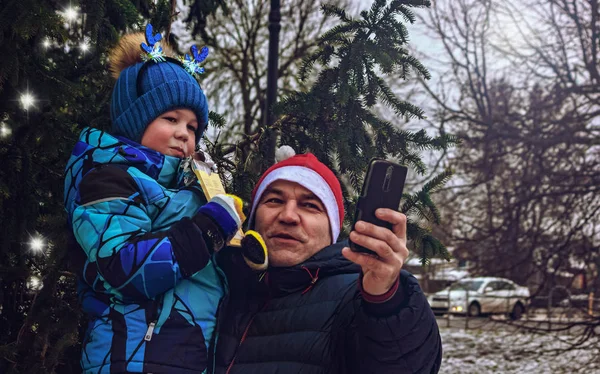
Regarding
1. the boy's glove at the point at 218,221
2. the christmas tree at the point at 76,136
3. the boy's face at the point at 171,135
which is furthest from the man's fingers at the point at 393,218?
the christmas tree at the point at 76,136

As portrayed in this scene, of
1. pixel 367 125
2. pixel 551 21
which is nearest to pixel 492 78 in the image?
pixel 551 21

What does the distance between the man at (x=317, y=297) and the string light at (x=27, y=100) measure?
1.40 m

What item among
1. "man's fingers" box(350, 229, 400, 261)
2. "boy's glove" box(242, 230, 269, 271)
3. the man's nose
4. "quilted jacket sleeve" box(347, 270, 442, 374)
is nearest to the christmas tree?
the man's nose

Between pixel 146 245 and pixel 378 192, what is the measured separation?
0.67m

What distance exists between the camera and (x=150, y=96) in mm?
1994

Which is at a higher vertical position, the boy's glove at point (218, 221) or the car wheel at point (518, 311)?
the boy's glove at point (218, 221)

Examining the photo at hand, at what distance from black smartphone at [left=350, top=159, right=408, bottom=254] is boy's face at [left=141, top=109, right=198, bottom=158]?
0.83 metres

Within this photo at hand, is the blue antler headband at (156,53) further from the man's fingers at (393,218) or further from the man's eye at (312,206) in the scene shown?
the man's fingers at (393,218)

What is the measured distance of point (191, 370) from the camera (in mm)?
1705

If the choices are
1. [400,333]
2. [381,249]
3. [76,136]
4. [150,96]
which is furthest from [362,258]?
[76,136]

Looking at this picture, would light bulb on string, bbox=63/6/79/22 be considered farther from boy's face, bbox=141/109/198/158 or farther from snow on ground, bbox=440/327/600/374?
snow on ground, bbox=440/327/600/374

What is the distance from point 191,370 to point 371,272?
0.62m

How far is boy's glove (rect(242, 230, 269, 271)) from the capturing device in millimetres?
1837

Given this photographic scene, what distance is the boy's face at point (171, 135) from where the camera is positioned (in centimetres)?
199
